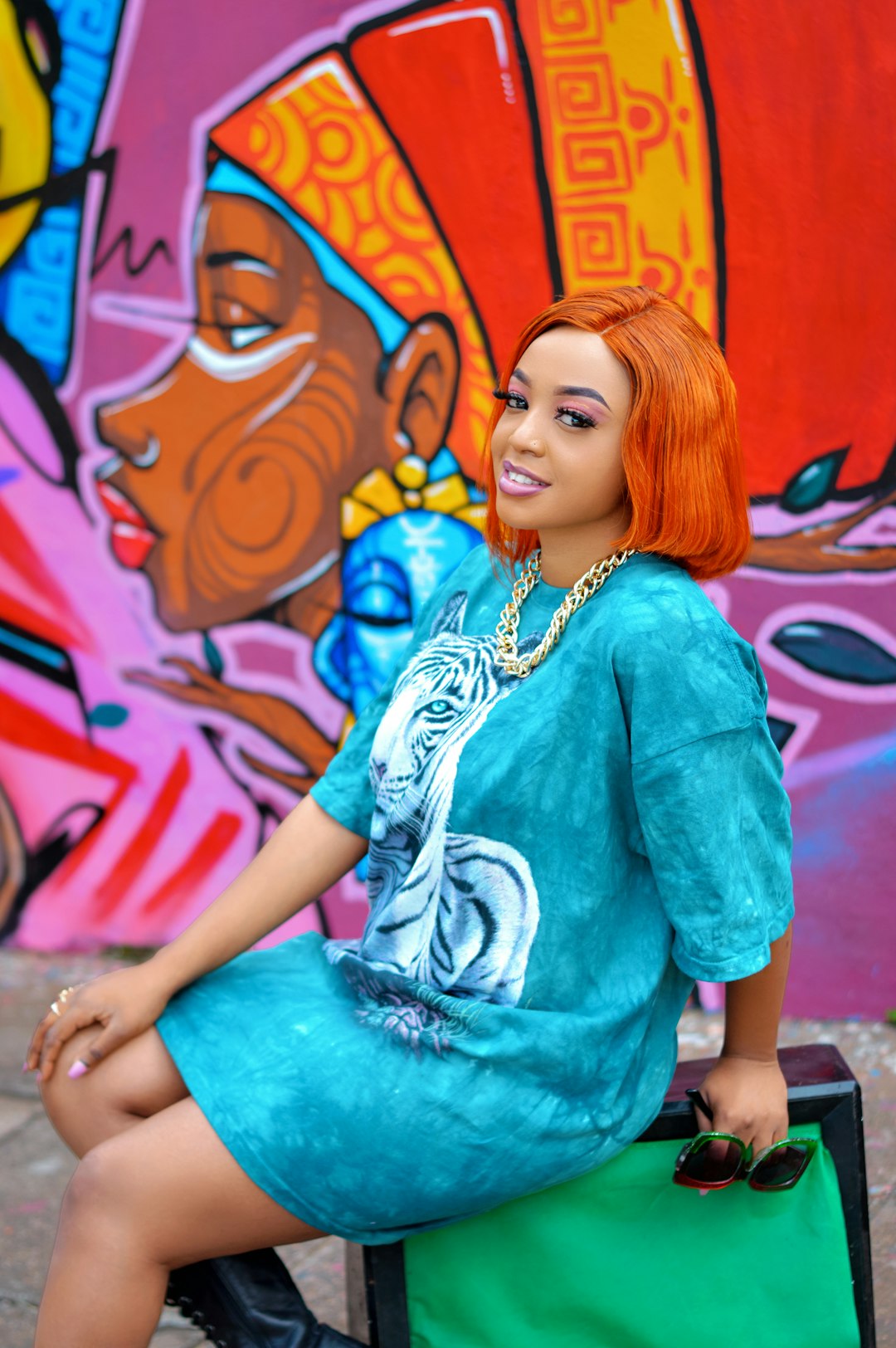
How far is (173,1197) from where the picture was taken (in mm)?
1430

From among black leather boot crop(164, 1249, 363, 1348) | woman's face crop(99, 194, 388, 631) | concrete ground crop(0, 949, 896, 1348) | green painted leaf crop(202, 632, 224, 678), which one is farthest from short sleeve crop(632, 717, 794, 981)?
green painted leaf crop(202, 632, 224, 678)

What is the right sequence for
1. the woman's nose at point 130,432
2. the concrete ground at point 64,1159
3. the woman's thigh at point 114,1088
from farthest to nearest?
the woman's nose at point 130,432, the concrete ground at point 64,1159, the woman's thigh at point 114,1088

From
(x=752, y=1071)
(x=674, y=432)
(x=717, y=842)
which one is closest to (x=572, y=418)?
(x=674, y=432)

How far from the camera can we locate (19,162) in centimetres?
328

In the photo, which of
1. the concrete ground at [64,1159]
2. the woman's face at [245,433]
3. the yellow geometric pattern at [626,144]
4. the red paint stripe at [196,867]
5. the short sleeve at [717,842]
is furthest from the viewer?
the red paint stripe at [196,867]

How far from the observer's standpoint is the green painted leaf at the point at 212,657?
335 cm

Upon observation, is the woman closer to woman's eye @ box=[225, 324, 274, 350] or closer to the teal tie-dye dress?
the teal tie-dye dress

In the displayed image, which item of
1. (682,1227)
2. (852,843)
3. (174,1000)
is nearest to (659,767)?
(682,1227)

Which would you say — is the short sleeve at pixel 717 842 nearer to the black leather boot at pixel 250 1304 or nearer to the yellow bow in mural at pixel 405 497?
the black leather boot at pixel 250 1304

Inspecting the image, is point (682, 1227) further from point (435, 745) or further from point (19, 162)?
point (19, 162)

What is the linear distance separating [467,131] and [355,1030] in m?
2.14

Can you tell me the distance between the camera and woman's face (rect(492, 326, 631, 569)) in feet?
4.84

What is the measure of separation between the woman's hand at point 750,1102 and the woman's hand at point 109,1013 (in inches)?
26.3

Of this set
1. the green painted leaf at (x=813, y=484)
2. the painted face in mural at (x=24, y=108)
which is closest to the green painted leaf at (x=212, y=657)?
the painted face in mural at (x=24, y=108)
